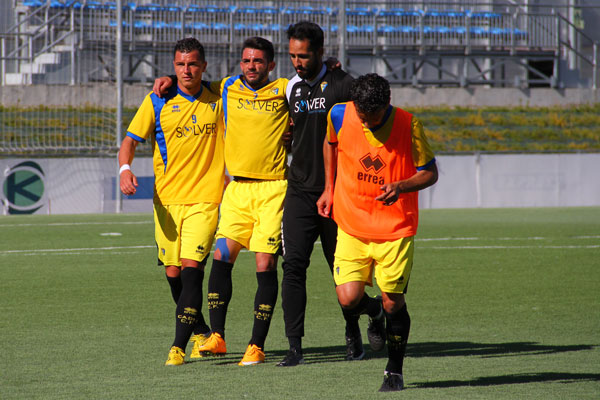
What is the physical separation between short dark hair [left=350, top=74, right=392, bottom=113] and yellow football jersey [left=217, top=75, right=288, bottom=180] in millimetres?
1240

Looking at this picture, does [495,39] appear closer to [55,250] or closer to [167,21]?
[167,21]

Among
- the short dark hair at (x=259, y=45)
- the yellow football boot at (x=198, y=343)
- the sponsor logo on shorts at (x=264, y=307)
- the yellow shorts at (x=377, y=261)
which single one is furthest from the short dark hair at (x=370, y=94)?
the yellow football boot at (x=198, y=343)

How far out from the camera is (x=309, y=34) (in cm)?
590

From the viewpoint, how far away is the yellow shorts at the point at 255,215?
6.00m

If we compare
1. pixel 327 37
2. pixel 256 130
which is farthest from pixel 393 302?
pixel 327 37

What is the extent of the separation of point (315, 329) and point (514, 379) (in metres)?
2.28

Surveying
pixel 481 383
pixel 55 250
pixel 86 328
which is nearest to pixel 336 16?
pixel 55 250

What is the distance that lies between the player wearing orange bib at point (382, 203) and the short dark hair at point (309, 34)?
33.3 inches

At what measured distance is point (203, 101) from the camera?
20.5 ft

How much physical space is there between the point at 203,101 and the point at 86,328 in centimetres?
220

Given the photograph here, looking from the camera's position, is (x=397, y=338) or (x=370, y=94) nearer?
(x=370, y=94)

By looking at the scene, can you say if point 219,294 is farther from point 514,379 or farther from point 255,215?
point 514,379

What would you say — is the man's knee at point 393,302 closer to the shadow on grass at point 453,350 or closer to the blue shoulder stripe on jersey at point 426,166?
the blue shoulder stripe on jersey at point 426,166

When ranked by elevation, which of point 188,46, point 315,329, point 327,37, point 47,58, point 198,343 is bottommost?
point 315,329
